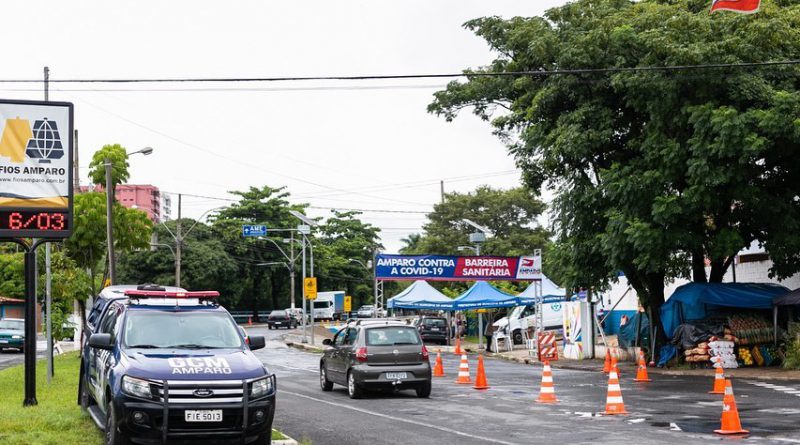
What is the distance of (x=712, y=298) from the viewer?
28.5m

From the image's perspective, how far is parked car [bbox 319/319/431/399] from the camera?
64.8 feet

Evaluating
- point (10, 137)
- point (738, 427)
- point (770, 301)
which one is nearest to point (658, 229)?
point (770, 301)

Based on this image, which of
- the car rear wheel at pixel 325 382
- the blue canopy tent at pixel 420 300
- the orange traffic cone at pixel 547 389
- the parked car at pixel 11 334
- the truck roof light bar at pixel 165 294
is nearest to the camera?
the truck roof light bar at pixel 165 294

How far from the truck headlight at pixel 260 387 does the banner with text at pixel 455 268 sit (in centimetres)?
2497

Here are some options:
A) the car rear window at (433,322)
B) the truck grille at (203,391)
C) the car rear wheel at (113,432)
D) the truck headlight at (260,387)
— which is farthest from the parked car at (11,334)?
the truck grille at (203,391)

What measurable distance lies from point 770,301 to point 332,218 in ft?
238

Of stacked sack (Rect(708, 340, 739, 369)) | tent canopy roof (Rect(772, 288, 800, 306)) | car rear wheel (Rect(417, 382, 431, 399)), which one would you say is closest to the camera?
car rear wheel (Rect(417, 382, 431, 399))

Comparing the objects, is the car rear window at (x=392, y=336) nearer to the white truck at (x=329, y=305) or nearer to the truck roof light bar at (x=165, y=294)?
the truck roof light bar at (x=165, y=294)

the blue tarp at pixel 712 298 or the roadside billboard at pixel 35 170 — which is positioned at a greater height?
the roadside billboard at pixel 35 170

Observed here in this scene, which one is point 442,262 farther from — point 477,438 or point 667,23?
point 477,438

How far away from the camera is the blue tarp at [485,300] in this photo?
4125 centimetres

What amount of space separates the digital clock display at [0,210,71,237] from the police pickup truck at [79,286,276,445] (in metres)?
3.64

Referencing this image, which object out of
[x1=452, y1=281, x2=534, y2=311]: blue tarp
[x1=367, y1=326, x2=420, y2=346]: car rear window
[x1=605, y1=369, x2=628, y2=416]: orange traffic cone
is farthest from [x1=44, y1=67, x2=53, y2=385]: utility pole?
[x1=452, y1=281, x2=534, y2=311]: blue tarp

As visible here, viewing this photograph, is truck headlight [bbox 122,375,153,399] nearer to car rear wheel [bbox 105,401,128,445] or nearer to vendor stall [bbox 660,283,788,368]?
car rear wheel [bbox 105,401,128,445]
